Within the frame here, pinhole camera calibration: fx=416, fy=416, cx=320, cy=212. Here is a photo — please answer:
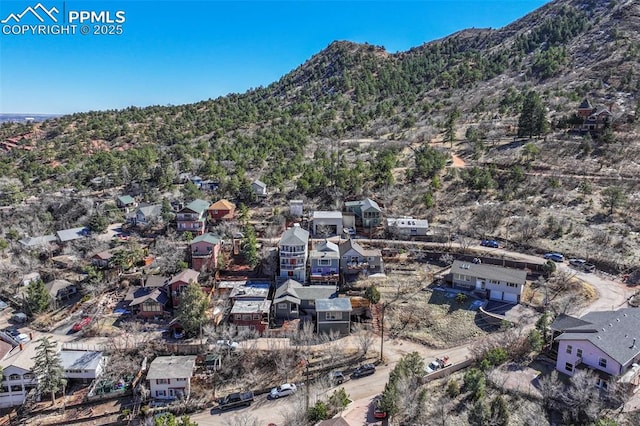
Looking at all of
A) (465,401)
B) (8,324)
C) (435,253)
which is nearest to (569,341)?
(465,401)

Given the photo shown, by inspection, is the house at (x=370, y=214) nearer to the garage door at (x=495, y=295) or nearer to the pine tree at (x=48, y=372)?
the garage door at (x=495, y=295)

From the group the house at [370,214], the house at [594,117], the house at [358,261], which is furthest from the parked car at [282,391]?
the house at [594,117]

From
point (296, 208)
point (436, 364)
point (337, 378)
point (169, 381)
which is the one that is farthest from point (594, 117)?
point (169, 381)

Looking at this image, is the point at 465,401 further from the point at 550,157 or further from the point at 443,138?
the point at 443,138

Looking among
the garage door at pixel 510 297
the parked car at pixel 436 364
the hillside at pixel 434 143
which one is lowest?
the parked car at pixel 436 364

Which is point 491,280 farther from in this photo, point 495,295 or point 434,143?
point 434,143

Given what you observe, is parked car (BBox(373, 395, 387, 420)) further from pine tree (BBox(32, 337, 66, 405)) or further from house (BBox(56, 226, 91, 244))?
house (BBox(56, 226, 91, 244))

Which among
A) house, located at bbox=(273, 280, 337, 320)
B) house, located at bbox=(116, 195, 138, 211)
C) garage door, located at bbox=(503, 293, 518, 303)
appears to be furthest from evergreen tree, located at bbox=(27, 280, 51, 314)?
garage door, located at bbox=(503, 293, 518, 303)
